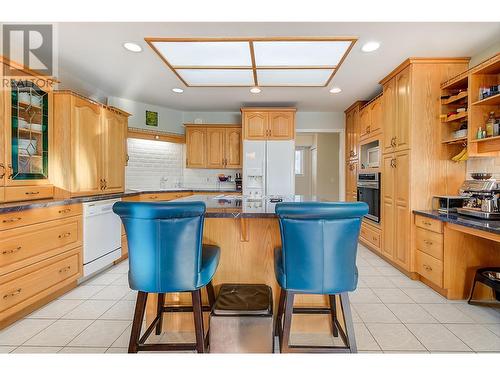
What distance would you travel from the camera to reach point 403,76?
9.68 ft

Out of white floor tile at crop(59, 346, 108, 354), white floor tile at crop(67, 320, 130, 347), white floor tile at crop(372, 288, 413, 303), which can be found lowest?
white floor tile at crop(59, 346, 108, 354)

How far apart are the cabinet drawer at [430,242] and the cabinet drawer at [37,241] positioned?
3.61 meters

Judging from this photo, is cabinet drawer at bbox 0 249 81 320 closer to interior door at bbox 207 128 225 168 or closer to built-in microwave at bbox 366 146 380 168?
interior door at bbox 207 128 225 168

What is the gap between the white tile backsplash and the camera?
4.54 meters

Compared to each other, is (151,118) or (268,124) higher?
(151,118)

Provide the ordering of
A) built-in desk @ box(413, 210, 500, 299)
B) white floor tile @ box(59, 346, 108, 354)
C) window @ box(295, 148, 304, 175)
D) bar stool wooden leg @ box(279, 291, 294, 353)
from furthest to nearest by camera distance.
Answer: window @ box(295, 148, 304, 175) → built-in desk @ box(413, 210, 500, 299) → white floor tile @ box(59, 346, 108, 354) → bar stool wooden leg @ box(279, 291, 294, 353)

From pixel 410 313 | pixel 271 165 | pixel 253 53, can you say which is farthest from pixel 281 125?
pixel 410 313

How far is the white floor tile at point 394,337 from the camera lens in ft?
5.63

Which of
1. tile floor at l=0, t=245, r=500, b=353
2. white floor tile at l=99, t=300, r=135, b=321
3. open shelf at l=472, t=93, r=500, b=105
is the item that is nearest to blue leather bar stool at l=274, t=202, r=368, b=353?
tile floor at l=0, t=245, r=500, b=353

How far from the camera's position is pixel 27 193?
2.41 metres

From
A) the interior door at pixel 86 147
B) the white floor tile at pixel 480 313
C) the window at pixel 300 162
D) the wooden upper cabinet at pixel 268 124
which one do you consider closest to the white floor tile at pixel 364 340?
the white floor tile at pixel 480 313

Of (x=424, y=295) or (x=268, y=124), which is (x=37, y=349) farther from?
(x=268, y=124)

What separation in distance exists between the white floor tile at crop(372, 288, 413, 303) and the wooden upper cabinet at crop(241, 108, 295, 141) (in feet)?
8.96

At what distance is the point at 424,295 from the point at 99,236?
352cm
